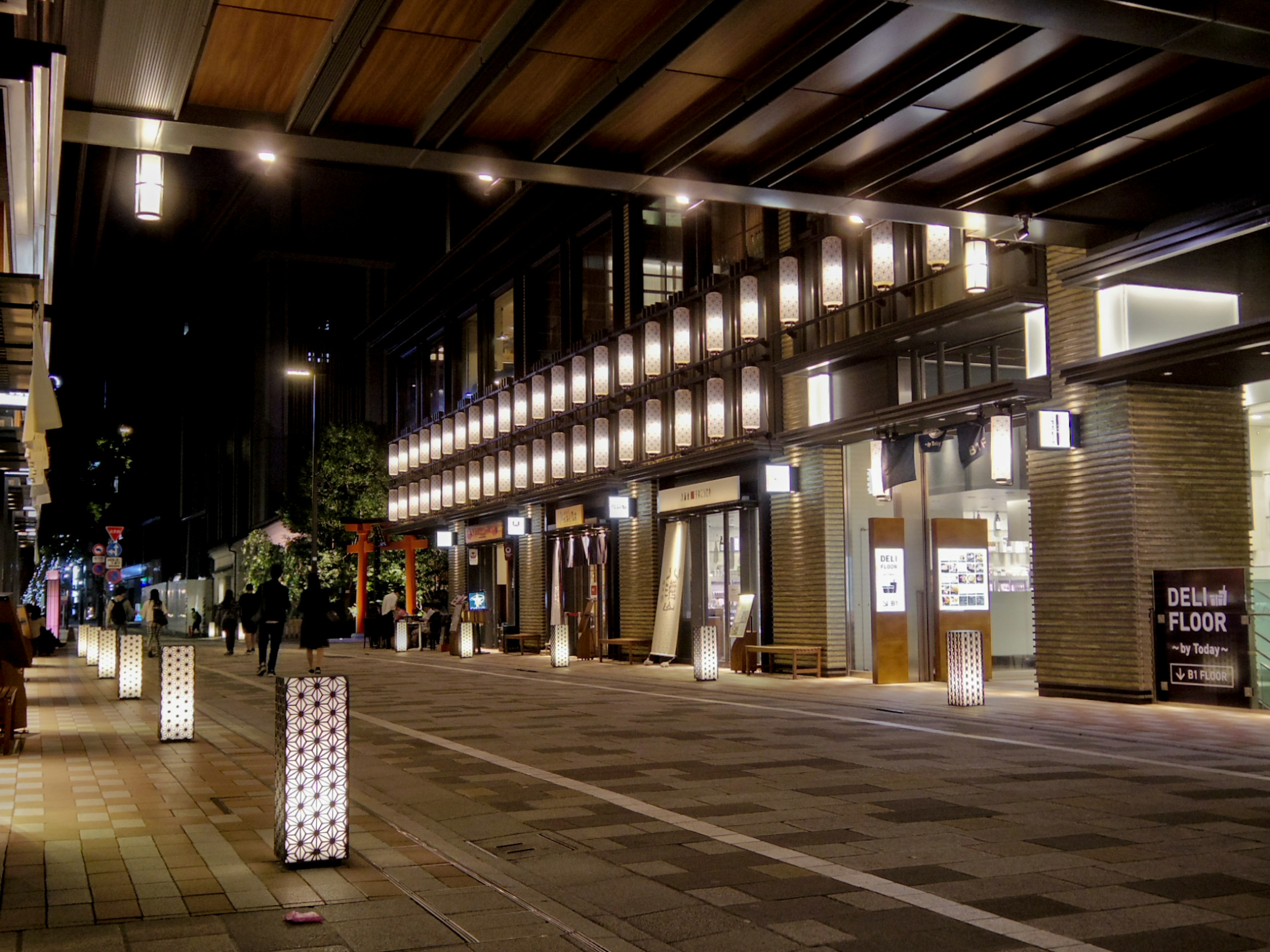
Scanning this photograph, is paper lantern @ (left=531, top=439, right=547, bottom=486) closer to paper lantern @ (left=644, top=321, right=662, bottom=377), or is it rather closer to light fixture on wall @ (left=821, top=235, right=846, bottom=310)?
paper lantern @ (left=644, top=321, right=662, bottom=377)

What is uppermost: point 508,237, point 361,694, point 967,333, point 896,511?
point 508,237

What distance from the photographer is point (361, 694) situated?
19781 millimetres

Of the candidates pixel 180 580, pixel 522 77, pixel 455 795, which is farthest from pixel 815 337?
pixel 180 580

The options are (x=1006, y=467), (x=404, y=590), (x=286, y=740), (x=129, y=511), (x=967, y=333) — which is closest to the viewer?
(x=286, y=740)

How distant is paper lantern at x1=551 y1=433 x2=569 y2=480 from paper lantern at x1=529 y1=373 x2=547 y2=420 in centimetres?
72

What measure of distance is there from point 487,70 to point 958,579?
44.0 feet

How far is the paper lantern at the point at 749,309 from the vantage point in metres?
23.2

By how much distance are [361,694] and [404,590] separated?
26850 millimetres

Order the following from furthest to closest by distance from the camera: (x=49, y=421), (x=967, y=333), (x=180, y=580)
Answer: (x=180, y=580), (x=967, y=333), (x=49, y=421)

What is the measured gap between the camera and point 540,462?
33.8m

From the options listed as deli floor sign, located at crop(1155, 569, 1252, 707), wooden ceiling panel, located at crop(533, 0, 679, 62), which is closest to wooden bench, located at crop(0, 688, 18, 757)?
wooden ceiling panel, located at crop(533, 0, 679, 62)

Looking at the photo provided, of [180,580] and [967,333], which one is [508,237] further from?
[180,580]

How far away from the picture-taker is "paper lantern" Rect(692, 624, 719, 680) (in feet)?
71.3

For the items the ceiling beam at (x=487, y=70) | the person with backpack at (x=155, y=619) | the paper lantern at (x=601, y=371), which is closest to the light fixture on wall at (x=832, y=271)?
the paper lantern at (x=601, y=371)
